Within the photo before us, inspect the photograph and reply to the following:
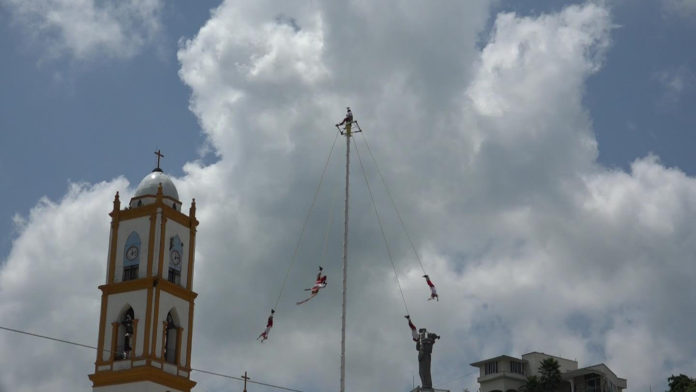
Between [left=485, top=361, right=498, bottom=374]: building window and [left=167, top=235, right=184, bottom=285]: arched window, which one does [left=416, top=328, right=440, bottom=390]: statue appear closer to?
[left=167, top=235, right=184, bottom=285]: arched window

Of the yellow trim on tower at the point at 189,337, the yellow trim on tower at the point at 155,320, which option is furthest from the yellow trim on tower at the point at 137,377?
the yellow trim on tower at the point at 189,337

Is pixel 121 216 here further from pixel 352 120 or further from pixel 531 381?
pixel 531 381

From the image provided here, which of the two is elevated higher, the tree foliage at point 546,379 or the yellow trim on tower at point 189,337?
the tree foliage at point 546,379

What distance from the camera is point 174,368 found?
2470 inches

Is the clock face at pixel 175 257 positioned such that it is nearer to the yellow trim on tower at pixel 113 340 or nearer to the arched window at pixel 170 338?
the arched window at pixel 170 338

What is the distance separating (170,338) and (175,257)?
5276 mm

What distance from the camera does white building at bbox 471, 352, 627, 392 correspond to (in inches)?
4291

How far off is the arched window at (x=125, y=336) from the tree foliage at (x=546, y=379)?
57.4 meters

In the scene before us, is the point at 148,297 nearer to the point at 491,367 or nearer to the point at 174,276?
the point at 174,276

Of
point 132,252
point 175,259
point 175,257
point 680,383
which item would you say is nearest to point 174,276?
point 175,259

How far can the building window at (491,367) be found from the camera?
113594 millimetres

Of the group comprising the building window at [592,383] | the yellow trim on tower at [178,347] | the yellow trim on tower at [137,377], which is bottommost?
the yellow trim on tower at [137,377]

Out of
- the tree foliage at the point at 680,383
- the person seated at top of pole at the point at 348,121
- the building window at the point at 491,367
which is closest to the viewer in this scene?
the person seated at top of pole at the point at 348,121

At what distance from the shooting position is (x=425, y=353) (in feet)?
180
